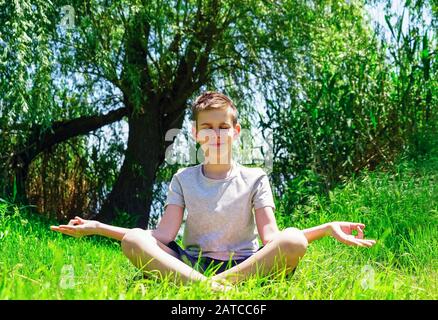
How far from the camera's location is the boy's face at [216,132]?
8.34 ft

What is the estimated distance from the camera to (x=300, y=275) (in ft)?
8.48

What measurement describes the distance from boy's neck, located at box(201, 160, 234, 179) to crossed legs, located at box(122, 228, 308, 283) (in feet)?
1.38

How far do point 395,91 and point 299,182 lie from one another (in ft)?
4.15

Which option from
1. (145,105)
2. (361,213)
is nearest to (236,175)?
(361,213)

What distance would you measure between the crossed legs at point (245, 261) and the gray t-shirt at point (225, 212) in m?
0.19

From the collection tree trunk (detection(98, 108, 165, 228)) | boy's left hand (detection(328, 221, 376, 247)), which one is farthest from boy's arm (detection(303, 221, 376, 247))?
tree trunk (detection(98, 108, 165, 228))

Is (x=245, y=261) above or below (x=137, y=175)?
below

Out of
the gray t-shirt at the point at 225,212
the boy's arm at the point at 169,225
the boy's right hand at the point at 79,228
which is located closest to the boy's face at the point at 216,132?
the gray t-shirt at the point at 225,212

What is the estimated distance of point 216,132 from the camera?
8.36 feet

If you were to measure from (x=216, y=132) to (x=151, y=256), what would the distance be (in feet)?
1.94

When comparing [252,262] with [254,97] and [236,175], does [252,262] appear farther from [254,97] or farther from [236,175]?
[254,97]

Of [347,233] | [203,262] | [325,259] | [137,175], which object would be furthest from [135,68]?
[347,233]

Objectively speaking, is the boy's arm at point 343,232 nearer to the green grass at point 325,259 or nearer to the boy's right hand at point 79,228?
the green grass at point 325,259

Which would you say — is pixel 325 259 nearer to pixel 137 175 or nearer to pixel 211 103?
pixel 211 103
